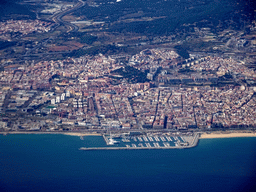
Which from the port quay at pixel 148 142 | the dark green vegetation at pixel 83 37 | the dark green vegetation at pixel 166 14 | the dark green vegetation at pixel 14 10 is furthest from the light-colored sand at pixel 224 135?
the dark green vegetation at pixel 14 10

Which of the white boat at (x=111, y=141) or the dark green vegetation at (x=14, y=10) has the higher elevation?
the dark green vegetation at (x=14, y=10)

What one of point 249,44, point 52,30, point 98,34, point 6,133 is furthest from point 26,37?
point 6,133

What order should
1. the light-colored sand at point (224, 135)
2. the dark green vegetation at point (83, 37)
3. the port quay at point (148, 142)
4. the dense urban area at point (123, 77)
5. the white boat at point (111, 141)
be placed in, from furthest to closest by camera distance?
the dark green vegetation at point (83, 37)
the dense urban area at point (123, 77)
the light-colored sand at point (224, 135)
the white boat at point (111, 141)
the port quay at point (148, 142)

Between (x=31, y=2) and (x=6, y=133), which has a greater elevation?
(x=31, y=2)

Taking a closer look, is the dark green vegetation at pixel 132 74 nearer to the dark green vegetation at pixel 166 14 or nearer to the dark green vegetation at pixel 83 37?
the dark green vegetation at pixel 83 37

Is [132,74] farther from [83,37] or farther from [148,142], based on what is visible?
[83,37]

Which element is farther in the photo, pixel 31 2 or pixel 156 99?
pixel 31 2

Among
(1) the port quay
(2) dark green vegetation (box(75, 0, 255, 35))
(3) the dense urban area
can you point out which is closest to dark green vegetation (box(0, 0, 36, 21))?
(3) the dense urban area

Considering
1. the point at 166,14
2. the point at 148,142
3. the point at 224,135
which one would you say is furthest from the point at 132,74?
the point at 166,14

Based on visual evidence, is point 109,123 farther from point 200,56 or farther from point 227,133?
point 200,56
